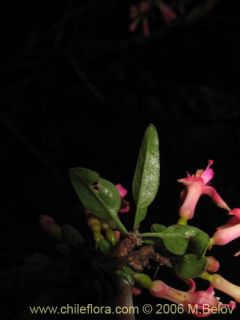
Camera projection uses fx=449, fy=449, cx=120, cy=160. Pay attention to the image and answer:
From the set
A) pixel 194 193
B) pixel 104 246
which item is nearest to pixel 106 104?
pixel 194 193

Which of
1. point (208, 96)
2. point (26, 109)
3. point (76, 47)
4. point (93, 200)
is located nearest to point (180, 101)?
point (208, 96)

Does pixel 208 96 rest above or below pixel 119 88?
below

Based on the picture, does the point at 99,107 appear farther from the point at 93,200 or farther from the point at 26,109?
the point at 93,200

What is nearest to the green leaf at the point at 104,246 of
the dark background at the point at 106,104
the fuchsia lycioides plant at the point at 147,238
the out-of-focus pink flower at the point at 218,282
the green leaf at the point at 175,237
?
the fuchsia lycioides plant at the point at 147,238

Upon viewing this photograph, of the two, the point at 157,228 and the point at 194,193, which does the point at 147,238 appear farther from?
the point at 194,193

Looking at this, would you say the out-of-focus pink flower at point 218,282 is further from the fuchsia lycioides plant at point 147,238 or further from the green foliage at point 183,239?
the green foliage at point 183,239

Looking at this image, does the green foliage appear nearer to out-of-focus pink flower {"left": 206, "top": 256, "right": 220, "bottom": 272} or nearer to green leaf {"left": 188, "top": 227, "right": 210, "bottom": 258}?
green leaf {"left": 188, "top": 227, "right": 210, "bottom": 258}
